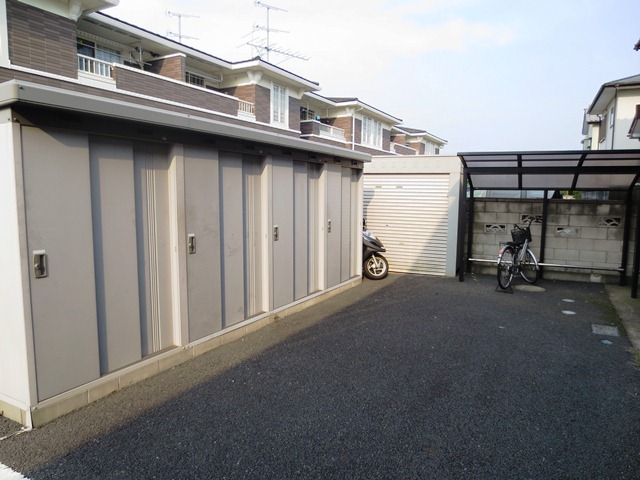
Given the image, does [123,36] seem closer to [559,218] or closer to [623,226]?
[559,218]

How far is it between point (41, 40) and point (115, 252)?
29.6 ft

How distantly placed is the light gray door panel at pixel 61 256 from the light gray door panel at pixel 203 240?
3.54 ft

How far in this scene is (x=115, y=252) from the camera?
3.64 meters

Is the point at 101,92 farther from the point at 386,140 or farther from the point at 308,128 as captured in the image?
the point at 386,140

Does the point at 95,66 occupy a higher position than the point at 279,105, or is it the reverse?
the point at 279,105

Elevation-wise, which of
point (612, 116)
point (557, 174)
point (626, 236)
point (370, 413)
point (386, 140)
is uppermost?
point (386, 140)

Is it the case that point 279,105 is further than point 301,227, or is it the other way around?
point 279,105

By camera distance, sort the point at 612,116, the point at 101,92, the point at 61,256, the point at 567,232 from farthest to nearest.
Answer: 1. the point at 612,116
2. the point at 101,92
3. the point at 567,232
4. the point at 61,256

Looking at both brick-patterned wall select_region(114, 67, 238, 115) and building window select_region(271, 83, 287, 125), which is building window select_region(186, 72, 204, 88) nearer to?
brick-patterned wall select_region(114, 67, 238, 115)

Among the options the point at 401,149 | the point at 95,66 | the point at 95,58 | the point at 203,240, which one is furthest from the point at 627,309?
the point at 401,149

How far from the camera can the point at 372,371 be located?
418cm

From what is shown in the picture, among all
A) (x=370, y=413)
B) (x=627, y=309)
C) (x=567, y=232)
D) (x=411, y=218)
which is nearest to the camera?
(x=370, y=413)

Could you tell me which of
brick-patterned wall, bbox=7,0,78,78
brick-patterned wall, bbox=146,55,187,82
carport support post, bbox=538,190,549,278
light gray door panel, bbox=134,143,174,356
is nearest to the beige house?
carport support post, bbox=538,190,549,278

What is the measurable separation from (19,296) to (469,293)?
6691 millimetres
